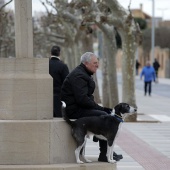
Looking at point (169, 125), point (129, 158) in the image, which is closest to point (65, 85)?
point (129, 158)

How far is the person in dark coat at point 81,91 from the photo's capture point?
1142cm

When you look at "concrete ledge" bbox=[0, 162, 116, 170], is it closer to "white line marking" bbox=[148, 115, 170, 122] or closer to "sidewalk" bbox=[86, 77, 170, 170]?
"sidewalk" bbox=[86, 77, 170, 170]

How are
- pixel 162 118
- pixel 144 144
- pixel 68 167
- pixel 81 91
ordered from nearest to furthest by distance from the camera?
1. pixel 68 167
2. pixel 81 91
3. pixel 144 144
4. pixel 162 118

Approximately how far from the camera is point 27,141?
1131 cm

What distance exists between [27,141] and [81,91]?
43.1 inches

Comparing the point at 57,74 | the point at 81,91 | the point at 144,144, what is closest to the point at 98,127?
the point at 81,91

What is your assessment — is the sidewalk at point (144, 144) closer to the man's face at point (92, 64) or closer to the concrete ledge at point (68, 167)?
the concrete ledge at point (68, 167)

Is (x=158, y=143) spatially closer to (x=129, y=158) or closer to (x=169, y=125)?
(x=129, y=158)

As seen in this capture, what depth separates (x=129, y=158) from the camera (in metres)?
15.1

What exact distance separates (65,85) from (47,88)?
0.28 m

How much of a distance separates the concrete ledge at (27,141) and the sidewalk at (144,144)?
86.3 inches

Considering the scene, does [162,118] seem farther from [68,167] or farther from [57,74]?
[68,167]

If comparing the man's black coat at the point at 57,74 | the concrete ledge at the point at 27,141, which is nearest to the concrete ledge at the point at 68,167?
the concrete ledge at the point at 27,141

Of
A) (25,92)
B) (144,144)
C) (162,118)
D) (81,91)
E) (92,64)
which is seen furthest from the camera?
(162,118)
